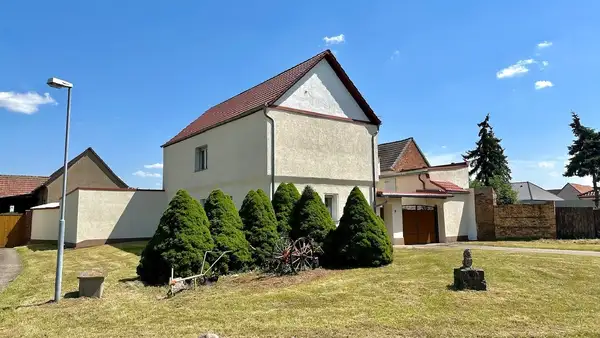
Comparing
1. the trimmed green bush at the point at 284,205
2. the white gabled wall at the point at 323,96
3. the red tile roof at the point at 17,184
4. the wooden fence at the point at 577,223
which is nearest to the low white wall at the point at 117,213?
the white gabled wall at the point at 323,96

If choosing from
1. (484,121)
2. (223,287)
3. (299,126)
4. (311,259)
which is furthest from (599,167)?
(223,287)

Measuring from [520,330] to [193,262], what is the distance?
24.8 ft

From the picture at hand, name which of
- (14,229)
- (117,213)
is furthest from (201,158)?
(14,229)

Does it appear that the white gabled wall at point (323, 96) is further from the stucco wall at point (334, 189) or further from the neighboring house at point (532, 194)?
the neighboring house at point (532, 194)

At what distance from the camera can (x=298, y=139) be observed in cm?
1759

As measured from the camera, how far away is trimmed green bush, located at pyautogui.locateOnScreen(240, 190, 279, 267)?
1260cm

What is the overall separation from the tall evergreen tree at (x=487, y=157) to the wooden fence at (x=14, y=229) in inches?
1696

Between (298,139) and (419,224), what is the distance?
9.02 meters

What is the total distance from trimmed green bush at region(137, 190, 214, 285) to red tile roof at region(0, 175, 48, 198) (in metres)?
28.2

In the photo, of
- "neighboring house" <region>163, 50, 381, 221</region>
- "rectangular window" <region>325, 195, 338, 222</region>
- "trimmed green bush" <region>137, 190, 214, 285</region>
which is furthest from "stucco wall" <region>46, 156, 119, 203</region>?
"trimmed green bush" <region>137, 190, 214, 285</region>

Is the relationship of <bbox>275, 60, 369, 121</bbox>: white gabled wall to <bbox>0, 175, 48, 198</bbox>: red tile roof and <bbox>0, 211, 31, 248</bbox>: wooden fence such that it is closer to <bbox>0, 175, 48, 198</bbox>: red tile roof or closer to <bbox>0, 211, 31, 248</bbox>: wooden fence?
<bbox>0, 211, 31, 248</bbox>: wooden fence

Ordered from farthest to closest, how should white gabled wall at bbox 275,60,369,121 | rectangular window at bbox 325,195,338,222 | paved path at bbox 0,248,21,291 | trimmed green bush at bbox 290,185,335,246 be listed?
1. rectangular window at bbox 325,195,338,222
2. white gabled wall at bbox 275,60,369,121
3. trimmed green bush at bbox 290,185,335,246
4. paved path at bbox 0,248,21,291

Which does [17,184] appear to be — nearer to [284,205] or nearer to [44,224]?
[44,224]

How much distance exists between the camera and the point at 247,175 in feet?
57.6
